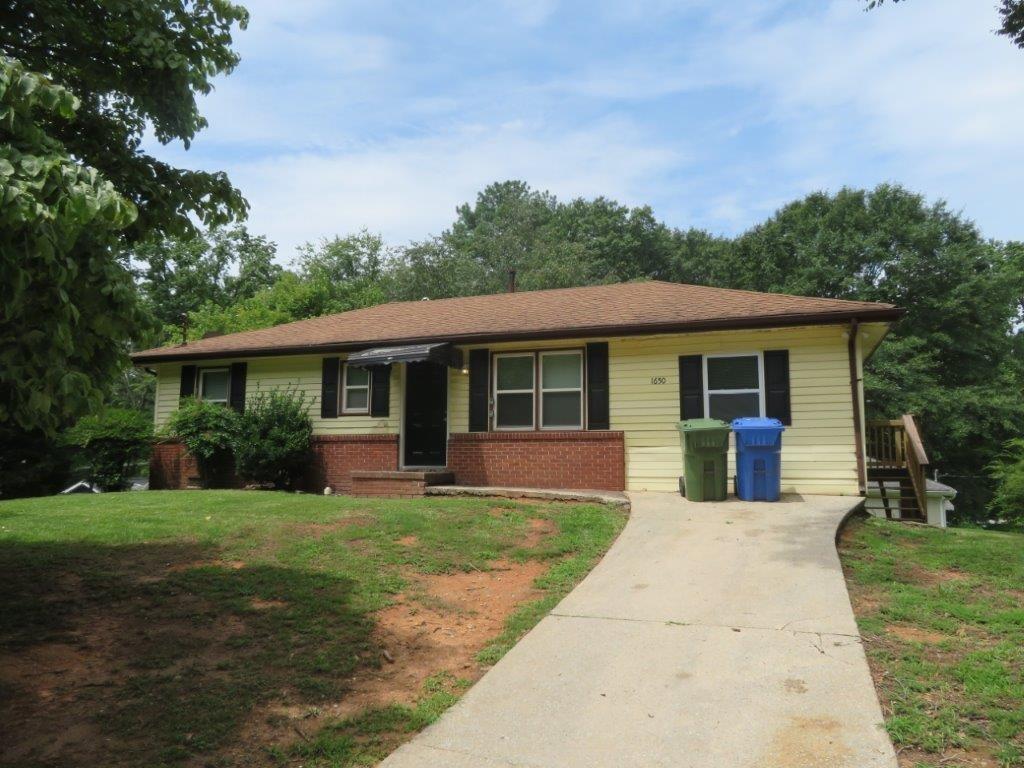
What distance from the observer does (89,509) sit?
920cm

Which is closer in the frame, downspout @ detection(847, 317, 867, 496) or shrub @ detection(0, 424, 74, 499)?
downspout @ detection(847, 317, 867, 496)

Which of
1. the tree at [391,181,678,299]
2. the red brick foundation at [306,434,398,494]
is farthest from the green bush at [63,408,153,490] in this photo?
the tree at [391,181,678,299]

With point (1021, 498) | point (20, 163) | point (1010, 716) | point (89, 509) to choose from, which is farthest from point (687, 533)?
point (1021, 498)

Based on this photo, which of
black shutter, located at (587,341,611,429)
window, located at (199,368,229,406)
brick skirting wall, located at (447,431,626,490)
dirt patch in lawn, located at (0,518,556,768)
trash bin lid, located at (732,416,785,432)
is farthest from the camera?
window, located at (199,368,229,406)

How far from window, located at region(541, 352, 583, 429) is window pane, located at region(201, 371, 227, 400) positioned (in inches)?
277

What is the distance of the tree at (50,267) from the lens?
2.93 m

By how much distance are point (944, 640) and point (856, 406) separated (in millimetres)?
6016

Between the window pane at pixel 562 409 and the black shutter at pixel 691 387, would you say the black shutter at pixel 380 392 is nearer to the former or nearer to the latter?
the window pane at pixel 562 409

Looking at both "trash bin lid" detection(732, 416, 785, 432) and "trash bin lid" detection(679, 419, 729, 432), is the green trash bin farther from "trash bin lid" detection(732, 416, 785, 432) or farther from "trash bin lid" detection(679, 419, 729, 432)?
"trash bin lid" detection(732, 416, 785, 432)

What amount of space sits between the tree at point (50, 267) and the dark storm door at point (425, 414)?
8.86m

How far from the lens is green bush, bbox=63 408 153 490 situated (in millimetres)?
14000

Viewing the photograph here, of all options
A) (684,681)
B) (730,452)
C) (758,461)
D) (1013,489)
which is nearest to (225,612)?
(684,681)

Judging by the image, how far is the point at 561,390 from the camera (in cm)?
1197

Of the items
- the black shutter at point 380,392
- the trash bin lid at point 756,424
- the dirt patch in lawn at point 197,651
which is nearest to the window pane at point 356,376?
the black shutter at point 380,392
